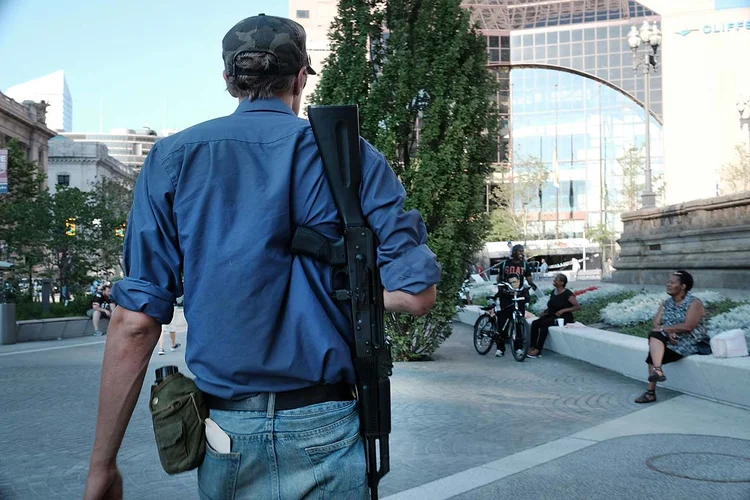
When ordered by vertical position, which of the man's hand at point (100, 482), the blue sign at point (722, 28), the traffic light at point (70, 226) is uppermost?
the blue sign at point (722, 28)

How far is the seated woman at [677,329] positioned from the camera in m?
9.52

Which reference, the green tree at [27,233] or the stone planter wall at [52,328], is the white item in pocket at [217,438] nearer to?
the stone planter wall at [52,328]

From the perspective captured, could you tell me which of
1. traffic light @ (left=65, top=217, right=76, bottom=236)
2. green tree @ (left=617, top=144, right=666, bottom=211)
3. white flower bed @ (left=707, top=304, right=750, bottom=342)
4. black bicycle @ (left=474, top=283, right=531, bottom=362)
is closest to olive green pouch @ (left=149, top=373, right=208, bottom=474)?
white flower bed @ (left=707, top=304, right=750, bottom=342)

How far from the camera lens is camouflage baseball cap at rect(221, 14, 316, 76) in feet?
7.11

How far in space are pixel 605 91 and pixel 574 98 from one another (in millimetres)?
3860

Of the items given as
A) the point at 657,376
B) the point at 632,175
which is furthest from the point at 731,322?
the point at 632,175

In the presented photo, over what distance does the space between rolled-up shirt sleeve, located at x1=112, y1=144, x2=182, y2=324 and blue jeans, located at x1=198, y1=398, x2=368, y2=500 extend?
0.31 metres

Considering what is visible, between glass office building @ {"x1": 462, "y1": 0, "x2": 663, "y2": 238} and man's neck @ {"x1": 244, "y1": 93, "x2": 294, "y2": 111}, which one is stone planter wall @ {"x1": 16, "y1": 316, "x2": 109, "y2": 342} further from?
glass office building @ {"x1": 462, "y1": 0, "x2": 663, "y2": 238}

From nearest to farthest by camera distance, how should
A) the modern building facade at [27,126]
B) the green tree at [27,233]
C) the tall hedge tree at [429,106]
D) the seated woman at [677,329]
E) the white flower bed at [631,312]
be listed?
the seated woman at [677,329]
the tall hedge tree at [429,106]
the white flower bed at [631,312]
the green tree at [27,233]
the modern building facade at [27,126]

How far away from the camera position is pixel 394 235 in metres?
1.99

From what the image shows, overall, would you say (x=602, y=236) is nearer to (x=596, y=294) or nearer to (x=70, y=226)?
(x=70, y=226)

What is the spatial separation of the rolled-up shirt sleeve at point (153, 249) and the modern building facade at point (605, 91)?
307 ft

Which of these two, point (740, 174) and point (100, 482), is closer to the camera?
point (100, 482)

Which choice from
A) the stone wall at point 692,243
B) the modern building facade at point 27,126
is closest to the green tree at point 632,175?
the stone wall at point 692,243
